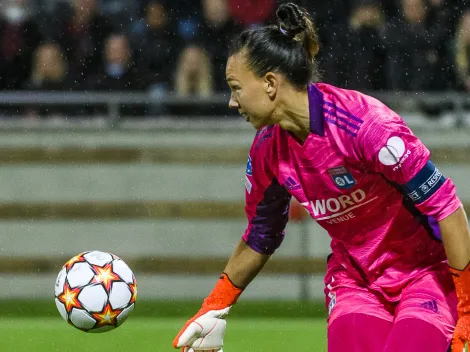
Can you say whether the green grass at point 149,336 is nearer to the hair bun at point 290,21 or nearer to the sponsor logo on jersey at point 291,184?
the sponsor logo on jersey at point 291,184

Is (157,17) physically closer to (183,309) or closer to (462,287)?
(183,309)

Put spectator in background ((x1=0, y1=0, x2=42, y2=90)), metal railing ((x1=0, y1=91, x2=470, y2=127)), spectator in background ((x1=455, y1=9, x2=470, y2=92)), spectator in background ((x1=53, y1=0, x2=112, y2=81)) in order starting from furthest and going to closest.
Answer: spectator in background ((x1=0, y1=0, x2=42, y2=90))
spectator in background ((x1=53, y1=0, x2=112, y2=81))
spectator in background ((x1=455, y1=9, x2=470, y2=92))
metal railing ((x1=0, y1=91, x2=470, y2=127))

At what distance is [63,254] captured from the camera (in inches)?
407

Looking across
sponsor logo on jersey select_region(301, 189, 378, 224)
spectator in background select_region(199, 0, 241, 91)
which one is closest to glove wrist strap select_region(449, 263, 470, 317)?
sponsor logo on jersey select_region(301, 189, 378, 224)

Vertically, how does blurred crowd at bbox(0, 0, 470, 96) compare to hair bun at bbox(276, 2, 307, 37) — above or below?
below

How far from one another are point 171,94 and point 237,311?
228 cm

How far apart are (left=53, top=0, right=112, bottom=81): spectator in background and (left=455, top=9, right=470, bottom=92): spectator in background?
3.41 meters

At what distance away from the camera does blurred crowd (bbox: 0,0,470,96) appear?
10.0m

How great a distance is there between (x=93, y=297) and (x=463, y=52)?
6119 mm

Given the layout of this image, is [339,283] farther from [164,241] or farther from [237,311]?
[164,241]

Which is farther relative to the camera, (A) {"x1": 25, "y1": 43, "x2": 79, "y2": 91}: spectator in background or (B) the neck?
(A) {"x1": 25, "y1": 43, "x2": 79, "y2": 91}: spectator in background

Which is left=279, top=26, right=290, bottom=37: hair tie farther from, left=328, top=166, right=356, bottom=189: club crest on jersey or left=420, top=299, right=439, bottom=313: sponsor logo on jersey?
left=420, top=299, right=439, bottom=313: sponsor logo on jersey

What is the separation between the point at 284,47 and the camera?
4.03 meters

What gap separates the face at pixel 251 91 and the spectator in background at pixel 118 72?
6508mm
